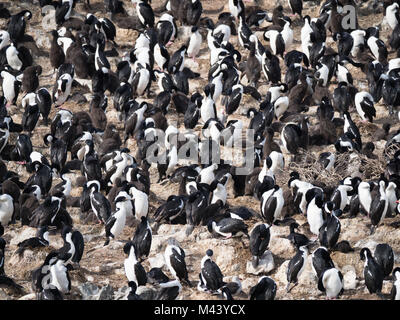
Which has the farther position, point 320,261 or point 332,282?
point 320,261

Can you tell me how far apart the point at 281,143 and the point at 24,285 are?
294 inches

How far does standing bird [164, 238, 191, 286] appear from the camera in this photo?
22.5m

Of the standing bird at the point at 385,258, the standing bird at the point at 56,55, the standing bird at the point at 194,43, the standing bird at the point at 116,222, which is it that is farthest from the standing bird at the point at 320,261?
the standing bird at the point at 56,55

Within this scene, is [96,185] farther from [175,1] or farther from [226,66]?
[175,1]

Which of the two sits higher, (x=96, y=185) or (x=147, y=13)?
(x=147, y=13)

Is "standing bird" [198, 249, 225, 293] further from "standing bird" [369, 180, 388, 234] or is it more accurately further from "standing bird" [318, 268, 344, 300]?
"standing bird" [369, 180, 388, 234]

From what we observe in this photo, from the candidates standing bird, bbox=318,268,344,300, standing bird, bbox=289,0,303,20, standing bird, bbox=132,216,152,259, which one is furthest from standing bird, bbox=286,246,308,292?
standing bird, bbox=289,0,303,20

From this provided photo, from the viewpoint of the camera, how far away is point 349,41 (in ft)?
104

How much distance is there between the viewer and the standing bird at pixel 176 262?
73.7 ft

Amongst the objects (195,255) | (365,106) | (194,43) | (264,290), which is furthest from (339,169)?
(194,43)

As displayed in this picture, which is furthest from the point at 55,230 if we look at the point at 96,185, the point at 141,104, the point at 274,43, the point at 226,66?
the point at 274,43

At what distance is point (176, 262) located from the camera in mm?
22500

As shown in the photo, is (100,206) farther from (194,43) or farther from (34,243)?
(194,43)

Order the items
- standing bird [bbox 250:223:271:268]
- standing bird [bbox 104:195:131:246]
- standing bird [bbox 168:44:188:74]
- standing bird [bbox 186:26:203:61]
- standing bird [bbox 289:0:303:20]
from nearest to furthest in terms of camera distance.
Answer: standing bird [bbox 250:223:271:268] → standing bird [bbox 104:195:131:246] → standing bird [bbox 168:44:188:74] → standing bird [bbox 186:26:203:61] → standing bird [bbox 289:0:303:20]
